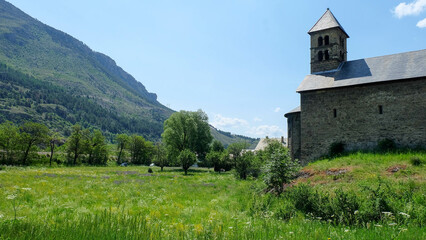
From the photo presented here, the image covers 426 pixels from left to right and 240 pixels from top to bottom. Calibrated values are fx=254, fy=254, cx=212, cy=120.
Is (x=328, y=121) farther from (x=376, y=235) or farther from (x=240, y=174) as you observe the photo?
(x=376, y=235)

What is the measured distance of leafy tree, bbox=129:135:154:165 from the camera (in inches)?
3319

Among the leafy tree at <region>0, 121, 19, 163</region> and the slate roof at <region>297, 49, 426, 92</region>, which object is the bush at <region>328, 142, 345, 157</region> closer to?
the slate roof at <region>297, 49, 426, 92</region>

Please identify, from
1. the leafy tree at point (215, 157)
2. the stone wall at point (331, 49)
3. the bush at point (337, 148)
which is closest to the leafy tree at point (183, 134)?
the leafy tree at point (215, 157)

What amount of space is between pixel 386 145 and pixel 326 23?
17.1 metres

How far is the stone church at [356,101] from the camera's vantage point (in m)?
23.1

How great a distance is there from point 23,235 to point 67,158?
69848 millimetres

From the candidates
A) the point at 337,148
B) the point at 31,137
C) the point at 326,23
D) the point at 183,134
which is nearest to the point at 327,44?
the point at 326,23

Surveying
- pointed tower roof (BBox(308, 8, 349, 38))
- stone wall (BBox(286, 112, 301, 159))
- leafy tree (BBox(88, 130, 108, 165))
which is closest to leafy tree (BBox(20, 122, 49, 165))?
leafy tree (BBox(88, 130, 108, 165))

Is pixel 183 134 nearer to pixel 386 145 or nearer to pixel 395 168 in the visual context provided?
pixel 386 145

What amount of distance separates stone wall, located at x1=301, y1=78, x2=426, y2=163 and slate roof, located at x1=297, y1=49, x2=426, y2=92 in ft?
1.93

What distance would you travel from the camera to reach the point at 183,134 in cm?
5612

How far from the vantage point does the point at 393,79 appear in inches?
927

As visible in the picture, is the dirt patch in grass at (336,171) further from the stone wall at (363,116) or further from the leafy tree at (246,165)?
the leafy tree at (246,165)

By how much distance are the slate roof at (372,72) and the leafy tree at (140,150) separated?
215 ft
